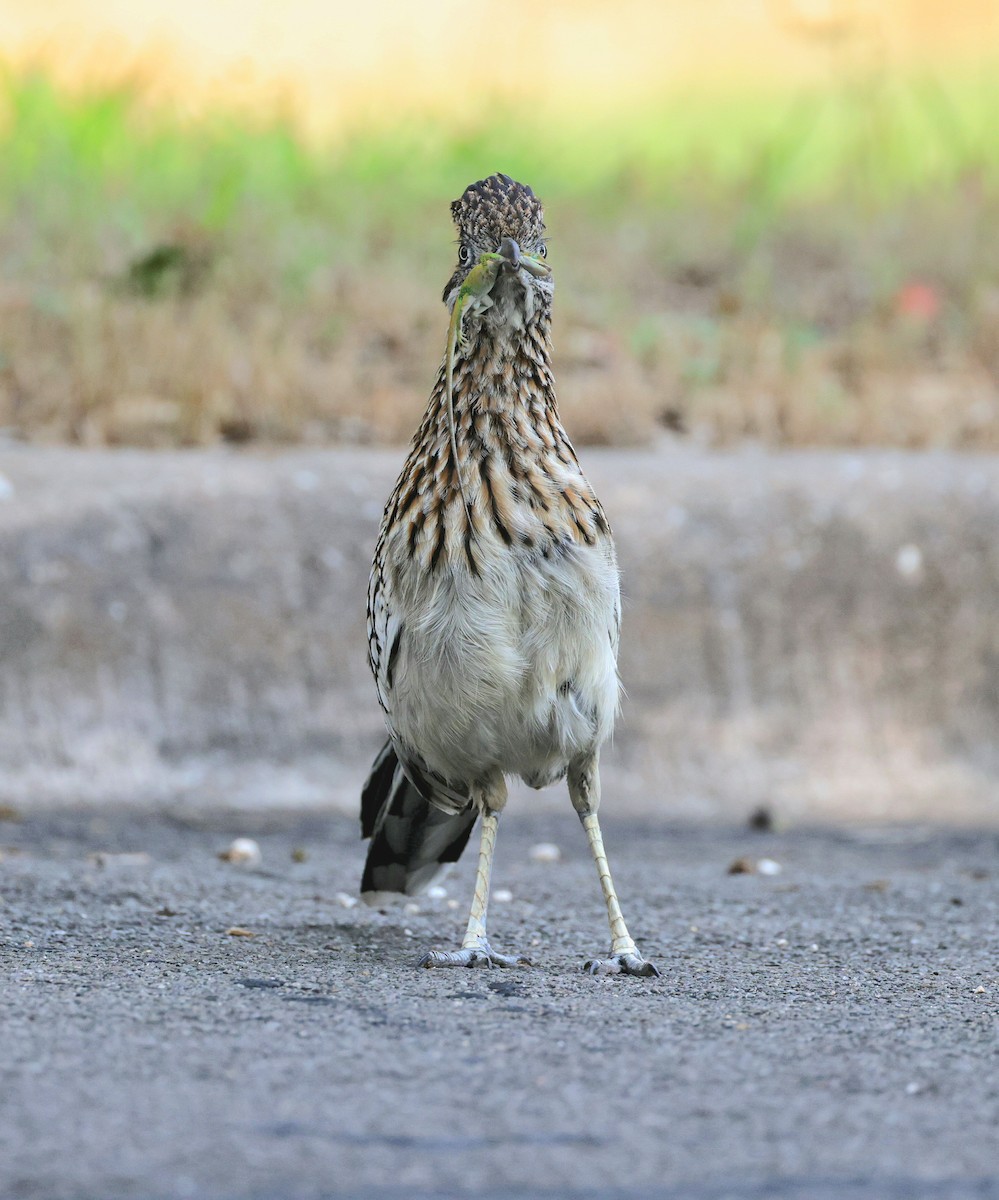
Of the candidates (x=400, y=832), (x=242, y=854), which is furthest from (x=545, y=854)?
(x=400, y=832)

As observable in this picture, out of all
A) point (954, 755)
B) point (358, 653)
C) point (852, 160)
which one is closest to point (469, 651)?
point (358, 653)

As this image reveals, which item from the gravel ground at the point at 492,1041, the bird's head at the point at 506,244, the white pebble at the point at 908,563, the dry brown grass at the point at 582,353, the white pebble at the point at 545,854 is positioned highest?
the dry brown grass at the point at 582,353

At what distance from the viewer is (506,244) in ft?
12.5

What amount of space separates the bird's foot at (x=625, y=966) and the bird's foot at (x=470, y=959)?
18 centimetres

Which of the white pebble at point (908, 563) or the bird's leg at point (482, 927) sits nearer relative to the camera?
the bird's leg at point (482, 927)

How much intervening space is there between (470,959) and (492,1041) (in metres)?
0.77

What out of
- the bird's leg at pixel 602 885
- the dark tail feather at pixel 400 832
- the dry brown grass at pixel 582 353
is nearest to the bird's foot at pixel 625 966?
the bird's leg at pixel 602 885

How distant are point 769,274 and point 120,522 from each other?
14.7 ft

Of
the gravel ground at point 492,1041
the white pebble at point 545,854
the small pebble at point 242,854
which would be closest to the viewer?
the gravel ground at point 492,1041

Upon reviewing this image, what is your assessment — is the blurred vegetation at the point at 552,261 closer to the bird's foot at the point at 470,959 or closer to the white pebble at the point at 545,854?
the white pebble at the point at 545,854

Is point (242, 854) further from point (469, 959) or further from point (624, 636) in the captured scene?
point (624, 636)

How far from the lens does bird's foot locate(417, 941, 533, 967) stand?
392 centimetres

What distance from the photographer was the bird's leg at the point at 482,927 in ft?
12.9

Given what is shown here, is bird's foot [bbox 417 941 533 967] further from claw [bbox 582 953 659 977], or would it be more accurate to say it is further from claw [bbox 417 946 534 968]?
claw [bbox 582 953 659 977]
